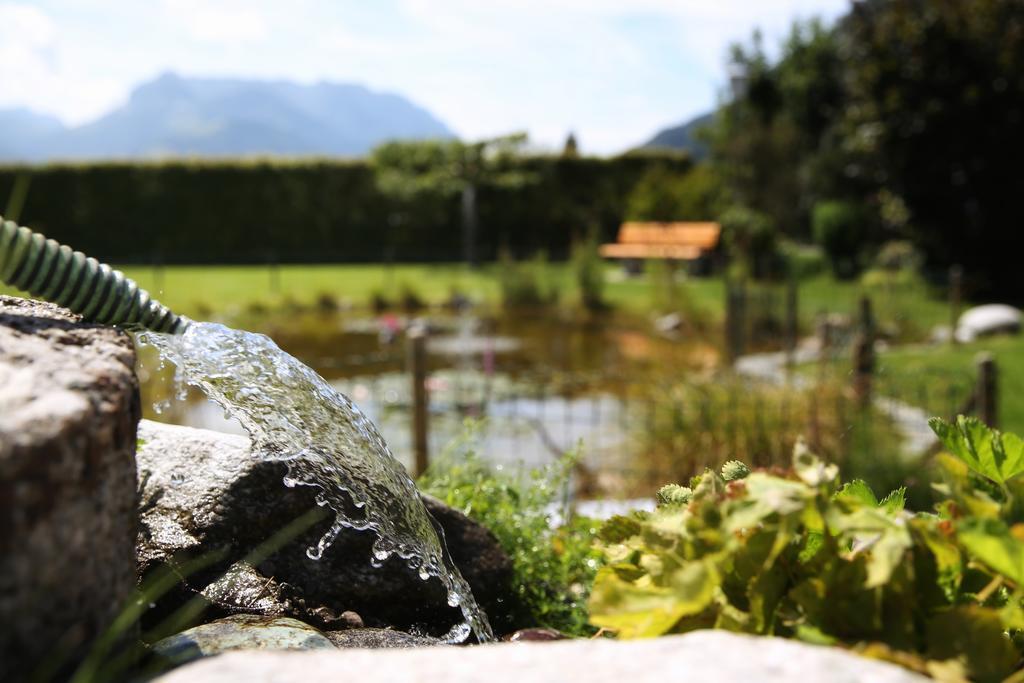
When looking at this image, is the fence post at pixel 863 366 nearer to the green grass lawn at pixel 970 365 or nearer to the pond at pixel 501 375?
the green grass lawn at pixel 970 365

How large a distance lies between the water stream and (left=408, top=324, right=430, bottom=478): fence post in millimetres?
2726

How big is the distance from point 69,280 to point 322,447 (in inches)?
26.5

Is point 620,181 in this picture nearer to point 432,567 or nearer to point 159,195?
point 159,195

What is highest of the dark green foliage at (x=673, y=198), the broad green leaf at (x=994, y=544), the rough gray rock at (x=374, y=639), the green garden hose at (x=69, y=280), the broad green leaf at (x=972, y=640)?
the dark green foliage at (x=673, y=198)

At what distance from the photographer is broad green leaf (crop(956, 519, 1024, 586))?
3.55 feet

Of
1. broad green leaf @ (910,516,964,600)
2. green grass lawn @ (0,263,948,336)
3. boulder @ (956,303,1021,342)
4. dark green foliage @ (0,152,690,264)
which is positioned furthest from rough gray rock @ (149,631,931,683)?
dark green foliage @ (0,152,690,264)

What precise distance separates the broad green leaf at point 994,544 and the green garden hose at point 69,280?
48.9 inches

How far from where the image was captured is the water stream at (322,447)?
191 cm

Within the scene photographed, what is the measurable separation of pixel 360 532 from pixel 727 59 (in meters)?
32.8

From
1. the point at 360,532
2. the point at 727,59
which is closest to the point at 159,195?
the point at 727,59

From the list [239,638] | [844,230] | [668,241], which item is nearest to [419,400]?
[239,638]

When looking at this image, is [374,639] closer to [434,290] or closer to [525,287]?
[525,287]

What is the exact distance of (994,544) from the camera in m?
1.08

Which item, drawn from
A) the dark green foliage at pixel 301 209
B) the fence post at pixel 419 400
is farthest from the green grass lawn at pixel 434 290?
the fence post at pixel 419 400
